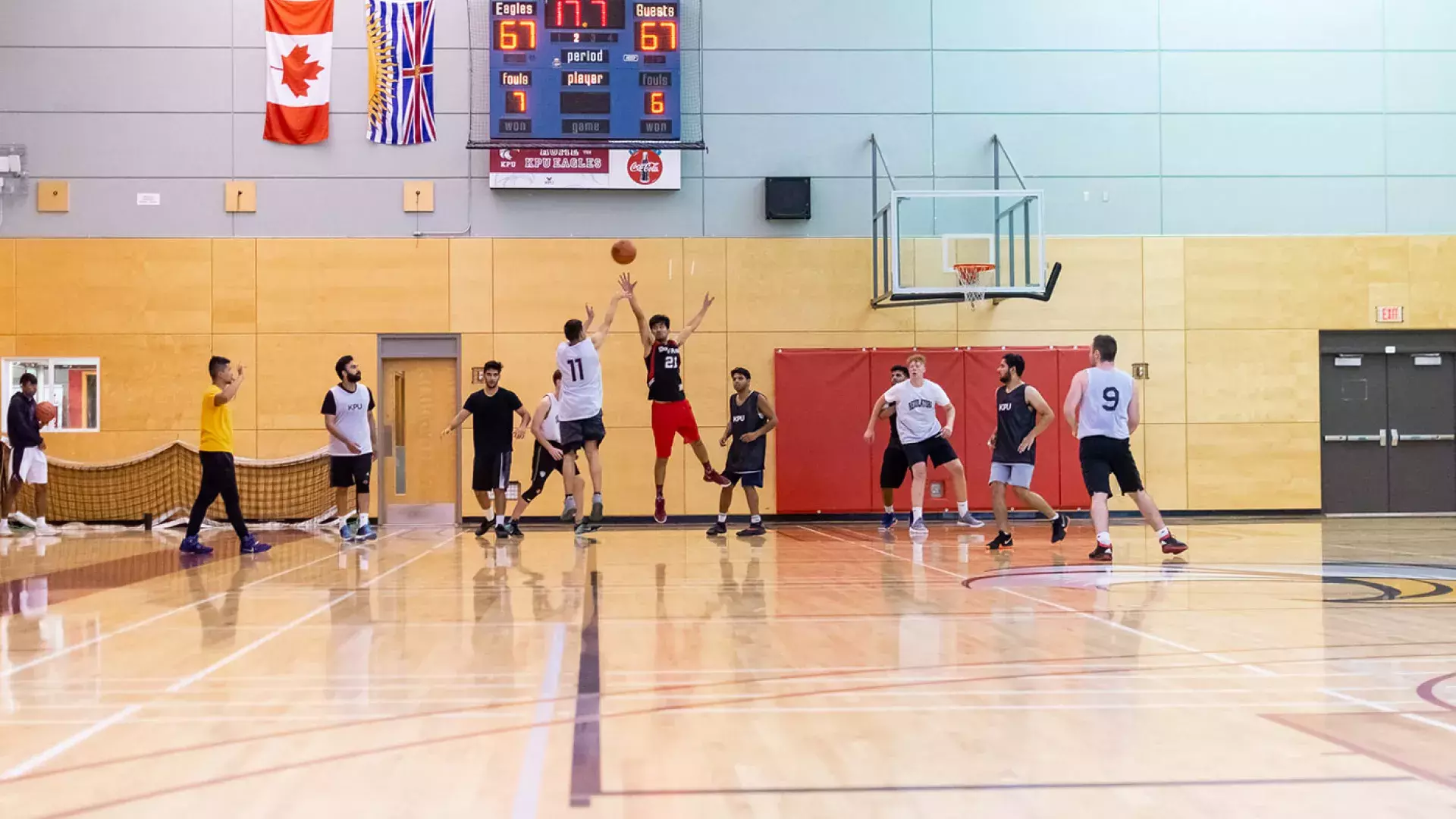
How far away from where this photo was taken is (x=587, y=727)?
3.87m

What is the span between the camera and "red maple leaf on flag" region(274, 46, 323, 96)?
16406 millimetres

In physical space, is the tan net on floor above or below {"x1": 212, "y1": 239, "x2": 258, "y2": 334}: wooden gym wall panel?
below

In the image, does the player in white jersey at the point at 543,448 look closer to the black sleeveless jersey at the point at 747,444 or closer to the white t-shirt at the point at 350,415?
the white t-shirt at the point at 350,415

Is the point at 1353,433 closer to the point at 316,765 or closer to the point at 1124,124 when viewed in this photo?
Answer: the point at 1124,124

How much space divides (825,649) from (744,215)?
39.6 ft

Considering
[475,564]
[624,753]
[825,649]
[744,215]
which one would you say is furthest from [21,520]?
[624,753]

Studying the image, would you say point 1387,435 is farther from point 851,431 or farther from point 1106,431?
point 1106,431

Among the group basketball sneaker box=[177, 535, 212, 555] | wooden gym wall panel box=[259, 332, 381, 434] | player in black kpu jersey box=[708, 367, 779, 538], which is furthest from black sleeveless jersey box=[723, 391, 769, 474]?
wooden gym wall panel box=[259, 332, 381, 434]

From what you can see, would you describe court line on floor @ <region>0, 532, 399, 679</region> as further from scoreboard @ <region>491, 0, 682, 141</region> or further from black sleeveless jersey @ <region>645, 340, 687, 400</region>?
scoreboard @ <region>491, 0, 682, 141</region>

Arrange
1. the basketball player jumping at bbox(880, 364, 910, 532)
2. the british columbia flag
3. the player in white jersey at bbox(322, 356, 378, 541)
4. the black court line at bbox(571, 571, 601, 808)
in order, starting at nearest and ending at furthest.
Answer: the black court line at bbox(571, 571, 601, 808), the player in white jersey at bbox(322, 356, 378, 541), the basketball player jumping at bbox(880, 364, 910, 532), the british columbia flag

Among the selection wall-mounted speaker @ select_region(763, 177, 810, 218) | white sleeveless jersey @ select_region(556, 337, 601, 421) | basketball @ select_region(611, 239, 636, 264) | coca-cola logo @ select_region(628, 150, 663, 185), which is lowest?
white sleeveless jersey @ select_region(556, 337, 601, 421)

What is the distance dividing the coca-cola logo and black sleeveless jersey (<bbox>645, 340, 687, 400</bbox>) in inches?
196

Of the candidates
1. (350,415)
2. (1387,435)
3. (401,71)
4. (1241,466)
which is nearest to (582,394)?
(350,415)

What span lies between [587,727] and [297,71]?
48.9ft
